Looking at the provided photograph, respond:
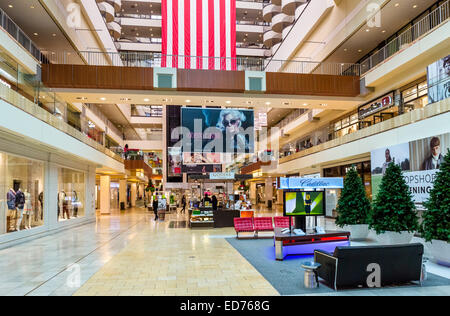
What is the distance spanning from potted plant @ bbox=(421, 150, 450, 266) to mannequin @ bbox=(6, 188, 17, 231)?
14.3 meters

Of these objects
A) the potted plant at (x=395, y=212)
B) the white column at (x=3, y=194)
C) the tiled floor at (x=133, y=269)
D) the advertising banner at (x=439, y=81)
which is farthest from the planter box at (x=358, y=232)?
the white column at (x=3, y=194)

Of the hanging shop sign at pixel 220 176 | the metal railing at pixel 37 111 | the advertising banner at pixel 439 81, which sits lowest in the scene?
A: the hanging shop sign at pixel 220 176

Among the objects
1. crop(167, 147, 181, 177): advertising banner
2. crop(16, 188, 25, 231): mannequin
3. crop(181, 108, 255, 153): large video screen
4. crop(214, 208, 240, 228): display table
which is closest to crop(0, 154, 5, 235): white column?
crop(16, 188, 25, 231): mannequin

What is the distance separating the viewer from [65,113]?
677 inches

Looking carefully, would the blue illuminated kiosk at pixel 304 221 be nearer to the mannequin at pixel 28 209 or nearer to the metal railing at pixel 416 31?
the metal railing at pixel 416 31

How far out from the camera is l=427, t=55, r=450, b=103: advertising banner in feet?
41.5

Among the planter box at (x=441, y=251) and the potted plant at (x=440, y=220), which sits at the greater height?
the potted plant at (x=440, y=220)

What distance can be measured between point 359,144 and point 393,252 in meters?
12.9

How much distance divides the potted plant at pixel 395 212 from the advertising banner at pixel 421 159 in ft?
3.48

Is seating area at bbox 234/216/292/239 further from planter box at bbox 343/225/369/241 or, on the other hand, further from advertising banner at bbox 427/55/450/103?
advertising banner at bbox 427/55/450/103

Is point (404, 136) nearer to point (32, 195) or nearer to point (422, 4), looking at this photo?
point (422, 4)

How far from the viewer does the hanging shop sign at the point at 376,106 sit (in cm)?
1869

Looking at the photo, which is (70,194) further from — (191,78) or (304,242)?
(304,242)
